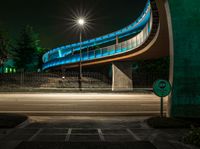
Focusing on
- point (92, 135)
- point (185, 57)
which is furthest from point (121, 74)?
point (92, 135)

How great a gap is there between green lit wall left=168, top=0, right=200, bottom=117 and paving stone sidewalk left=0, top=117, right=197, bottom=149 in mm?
2166

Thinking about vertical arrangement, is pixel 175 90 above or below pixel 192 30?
below

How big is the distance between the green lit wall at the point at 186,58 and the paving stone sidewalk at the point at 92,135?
7.11 ft

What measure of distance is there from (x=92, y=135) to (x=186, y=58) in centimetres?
543

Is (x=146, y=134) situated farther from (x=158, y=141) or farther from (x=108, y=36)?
(x=108, y=36)

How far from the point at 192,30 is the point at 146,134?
5.25m

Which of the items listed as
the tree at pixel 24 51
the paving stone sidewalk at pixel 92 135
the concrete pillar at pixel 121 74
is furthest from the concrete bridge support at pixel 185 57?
the tree at pixel 24 51

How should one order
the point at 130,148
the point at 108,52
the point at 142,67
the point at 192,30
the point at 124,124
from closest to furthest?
the point at 130,148 < the point at 124,124 < the point at 192,30 < the point at 108,52 < the point at 142,67

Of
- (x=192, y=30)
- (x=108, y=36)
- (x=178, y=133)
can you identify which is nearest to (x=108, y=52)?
(x=108, y=36)

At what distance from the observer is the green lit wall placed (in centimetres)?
961

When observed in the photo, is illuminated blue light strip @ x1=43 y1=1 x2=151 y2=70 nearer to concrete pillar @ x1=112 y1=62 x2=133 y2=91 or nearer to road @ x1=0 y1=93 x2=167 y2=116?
concrete pillar @ x1=112 y1=62 x2=133 y2=91

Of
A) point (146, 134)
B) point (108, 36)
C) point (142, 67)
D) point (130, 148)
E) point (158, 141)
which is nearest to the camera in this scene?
point (130, 148)

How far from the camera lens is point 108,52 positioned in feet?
120

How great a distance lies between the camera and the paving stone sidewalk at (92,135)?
248 inches
